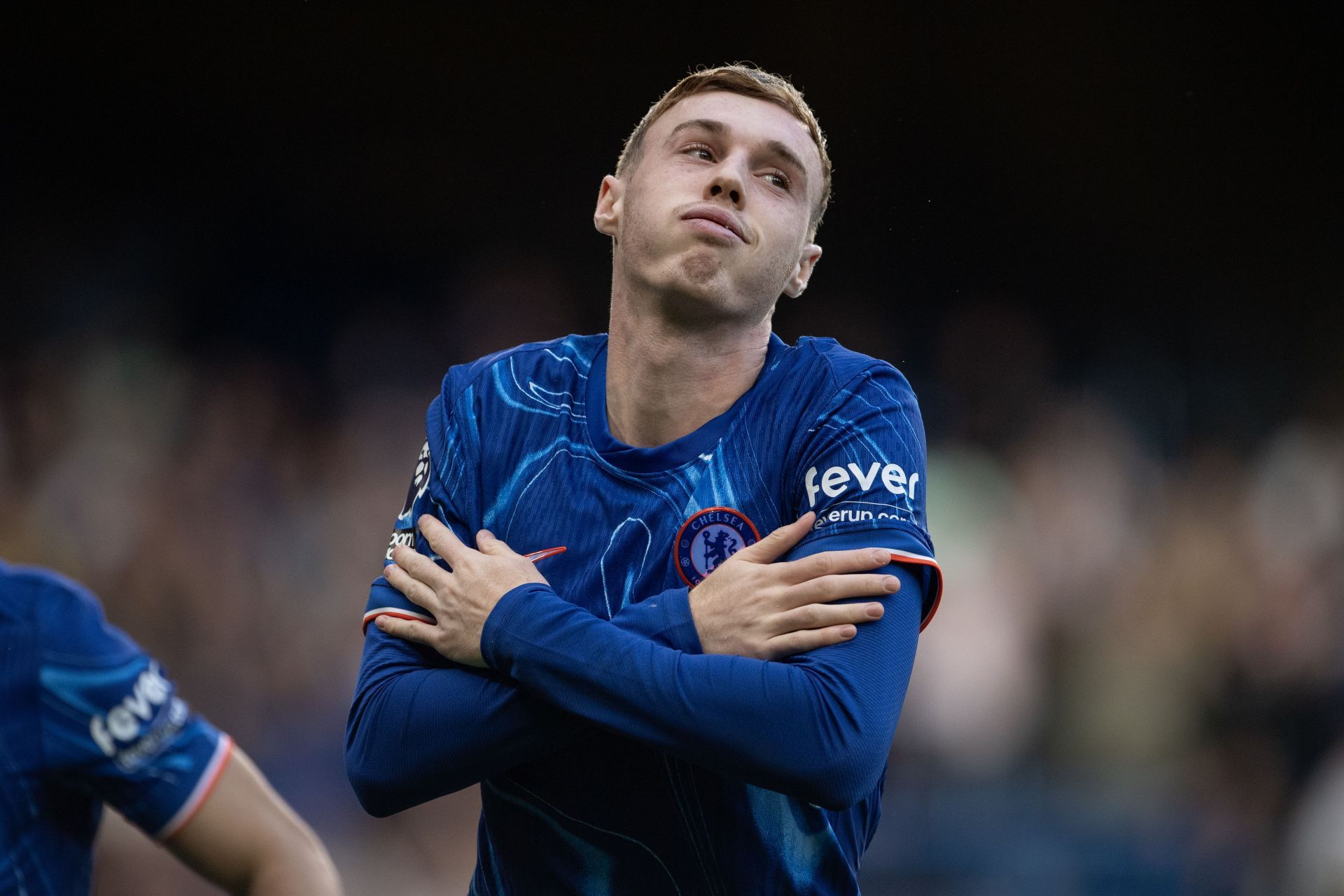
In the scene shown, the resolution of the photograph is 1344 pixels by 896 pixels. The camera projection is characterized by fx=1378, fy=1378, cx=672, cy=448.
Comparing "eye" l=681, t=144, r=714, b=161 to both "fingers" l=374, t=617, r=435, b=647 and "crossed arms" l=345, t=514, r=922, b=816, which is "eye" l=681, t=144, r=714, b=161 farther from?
"fingers" l=374, t=617, r=435, b=647

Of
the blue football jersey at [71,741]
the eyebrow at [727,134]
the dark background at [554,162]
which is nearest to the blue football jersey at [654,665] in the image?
the eyebrow at [727,134]

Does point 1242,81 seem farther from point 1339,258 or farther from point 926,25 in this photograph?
point 926,25

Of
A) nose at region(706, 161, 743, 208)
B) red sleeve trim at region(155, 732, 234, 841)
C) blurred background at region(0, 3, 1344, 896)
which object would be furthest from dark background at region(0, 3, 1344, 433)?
red sleeve trim at region(155, 732, 234, 841)

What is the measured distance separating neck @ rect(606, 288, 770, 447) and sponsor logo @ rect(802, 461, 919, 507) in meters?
0.31

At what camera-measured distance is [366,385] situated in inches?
307

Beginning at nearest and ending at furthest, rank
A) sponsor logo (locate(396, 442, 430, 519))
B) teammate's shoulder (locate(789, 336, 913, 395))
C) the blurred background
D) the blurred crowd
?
teammate's shoulder (locate(789, 336, 913, 395)) < sponsor logo (locate(396, 442, 430, 519)) < the blurred crowd < the blurred background

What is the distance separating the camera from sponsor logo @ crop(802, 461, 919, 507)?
8.02 ft

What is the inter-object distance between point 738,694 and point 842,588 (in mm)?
254

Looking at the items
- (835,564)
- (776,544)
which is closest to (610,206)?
(776,544)

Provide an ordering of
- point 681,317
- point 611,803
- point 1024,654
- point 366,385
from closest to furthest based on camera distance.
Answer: point 611,803, point 681,317, point 1024,654, point 366,385

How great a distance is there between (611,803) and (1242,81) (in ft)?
26.1

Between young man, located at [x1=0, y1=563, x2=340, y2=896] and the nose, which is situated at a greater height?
the nose

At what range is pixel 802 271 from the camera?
3.02 meters

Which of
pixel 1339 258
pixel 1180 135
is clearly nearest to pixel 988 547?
pixel 1180 135
